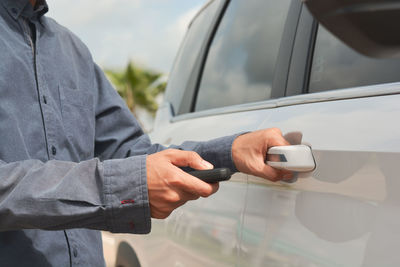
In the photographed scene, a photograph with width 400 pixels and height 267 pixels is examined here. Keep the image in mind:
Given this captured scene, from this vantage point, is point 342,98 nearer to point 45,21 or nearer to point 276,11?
point 276,11

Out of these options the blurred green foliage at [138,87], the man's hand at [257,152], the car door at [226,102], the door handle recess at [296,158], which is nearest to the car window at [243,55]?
the car door at [226,102]

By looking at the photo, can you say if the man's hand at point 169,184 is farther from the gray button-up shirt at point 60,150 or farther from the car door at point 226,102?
the car door at point 226,102

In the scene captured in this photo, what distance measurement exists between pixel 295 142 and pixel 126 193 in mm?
435

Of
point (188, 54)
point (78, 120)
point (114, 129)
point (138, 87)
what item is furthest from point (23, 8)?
point (138, 87)

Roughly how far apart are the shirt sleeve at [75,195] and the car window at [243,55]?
679 mm

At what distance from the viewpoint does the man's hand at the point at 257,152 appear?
121cm

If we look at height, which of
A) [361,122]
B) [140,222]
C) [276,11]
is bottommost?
[140,222]

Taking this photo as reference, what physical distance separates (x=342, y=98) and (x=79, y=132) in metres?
0.80

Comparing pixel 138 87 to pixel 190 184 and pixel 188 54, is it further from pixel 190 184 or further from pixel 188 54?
pixel 190 184

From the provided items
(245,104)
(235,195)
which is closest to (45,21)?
(245,104)

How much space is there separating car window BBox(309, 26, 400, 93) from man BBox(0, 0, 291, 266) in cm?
23

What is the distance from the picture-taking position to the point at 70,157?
1.42 meters

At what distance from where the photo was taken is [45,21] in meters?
1.53

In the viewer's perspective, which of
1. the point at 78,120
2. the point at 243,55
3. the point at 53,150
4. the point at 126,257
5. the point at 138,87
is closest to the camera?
the point at 53,150
